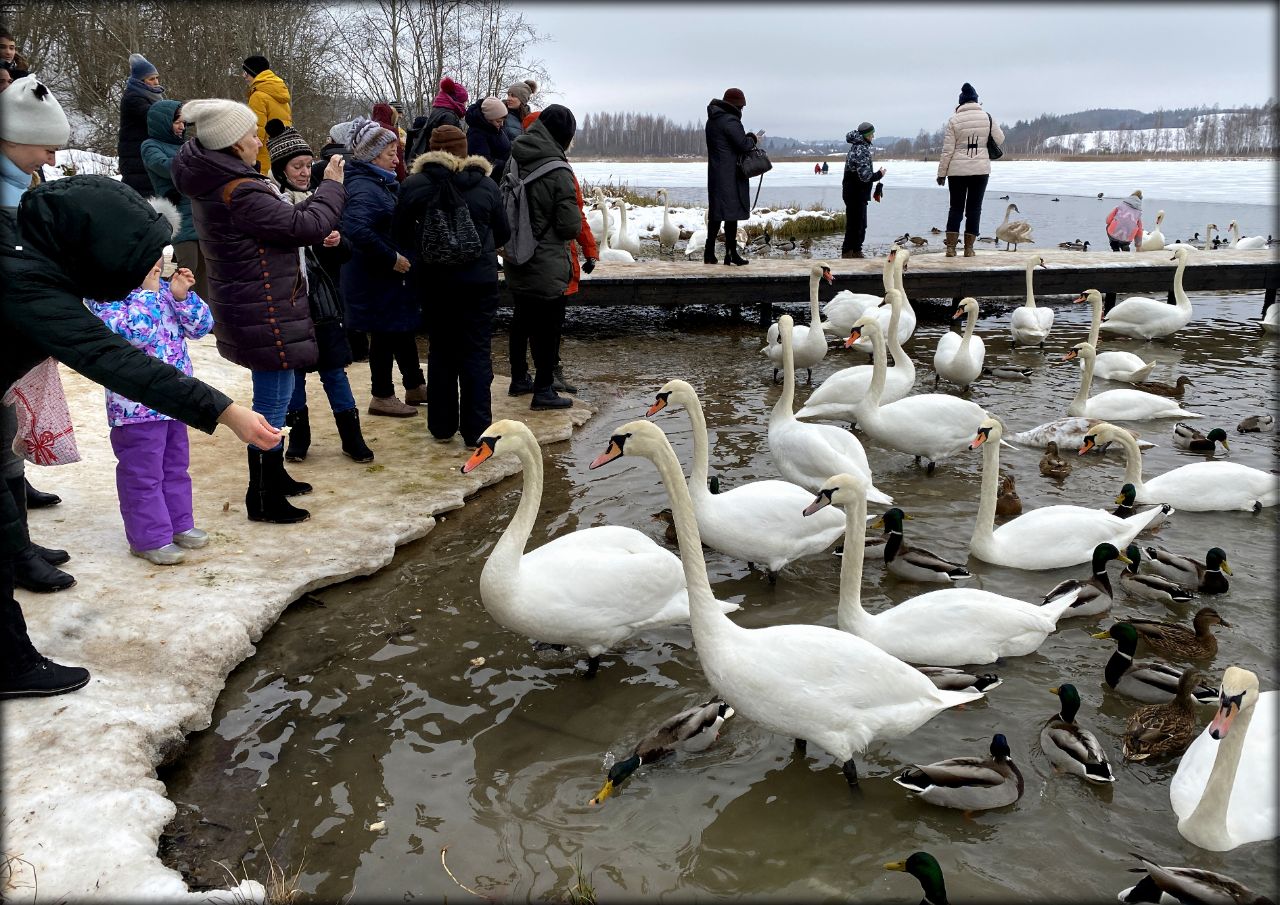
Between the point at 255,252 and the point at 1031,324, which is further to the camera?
the point at 1031,324

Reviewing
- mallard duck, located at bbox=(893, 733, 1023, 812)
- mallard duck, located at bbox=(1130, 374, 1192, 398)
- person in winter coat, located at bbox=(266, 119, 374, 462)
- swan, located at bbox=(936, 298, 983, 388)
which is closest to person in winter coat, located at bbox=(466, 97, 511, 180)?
person in winter coat, located at bbox=(266, 119, 374, 462)

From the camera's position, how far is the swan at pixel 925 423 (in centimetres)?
738

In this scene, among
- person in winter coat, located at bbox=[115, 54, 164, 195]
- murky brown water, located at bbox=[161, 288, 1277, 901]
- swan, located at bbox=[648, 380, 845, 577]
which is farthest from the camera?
person in winter coat, located at bbox=[115, 54, 164, 195]

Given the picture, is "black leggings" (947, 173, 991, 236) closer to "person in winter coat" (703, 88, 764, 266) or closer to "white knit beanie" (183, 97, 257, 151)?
"person in winter coat" (703, 88, 764, 266)

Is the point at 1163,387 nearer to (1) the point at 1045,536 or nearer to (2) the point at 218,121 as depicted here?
(1) the point at 1045,536

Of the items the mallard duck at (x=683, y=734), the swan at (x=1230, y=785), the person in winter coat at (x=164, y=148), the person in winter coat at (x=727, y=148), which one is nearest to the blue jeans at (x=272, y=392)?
the mallard duck at (x=683, y=734)

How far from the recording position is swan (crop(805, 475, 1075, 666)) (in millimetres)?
4750

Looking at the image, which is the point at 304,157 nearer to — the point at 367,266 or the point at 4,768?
the point at 367,266

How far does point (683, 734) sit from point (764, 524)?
1.76 metres

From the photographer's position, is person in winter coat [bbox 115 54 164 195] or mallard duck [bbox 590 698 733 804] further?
person in winter coat [bbox 115 54 164 195]

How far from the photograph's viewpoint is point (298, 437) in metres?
6.98

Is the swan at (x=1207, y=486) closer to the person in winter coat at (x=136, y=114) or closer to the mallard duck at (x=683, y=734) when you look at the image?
the mallard duck at (x=683, y=734)

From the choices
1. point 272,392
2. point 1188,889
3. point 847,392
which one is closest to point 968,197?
point 847,392

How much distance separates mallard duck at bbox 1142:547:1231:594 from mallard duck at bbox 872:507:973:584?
1.16 metres
